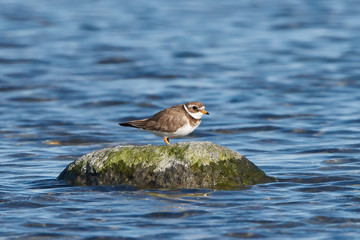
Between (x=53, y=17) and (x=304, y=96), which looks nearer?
(x=304, y=96)

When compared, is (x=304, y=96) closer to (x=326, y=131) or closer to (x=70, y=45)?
(x=326, y=131)

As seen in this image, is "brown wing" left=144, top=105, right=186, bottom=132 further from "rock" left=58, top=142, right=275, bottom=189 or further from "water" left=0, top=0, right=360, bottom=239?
"water" left=0, top=0, right=360, bottom=239

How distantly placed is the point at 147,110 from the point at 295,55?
29.1ft

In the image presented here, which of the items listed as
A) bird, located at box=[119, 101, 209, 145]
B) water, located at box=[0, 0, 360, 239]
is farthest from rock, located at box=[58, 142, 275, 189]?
bird, located at box=[119, 101, 209, 145]

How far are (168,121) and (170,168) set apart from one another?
1.07 meters

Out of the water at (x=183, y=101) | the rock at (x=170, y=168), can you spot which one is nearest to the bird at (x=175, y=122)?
the rock at (x=170, y=168)

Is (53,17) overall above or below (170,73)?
above

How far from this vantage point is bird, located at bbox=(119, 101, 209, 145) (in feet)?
36.6

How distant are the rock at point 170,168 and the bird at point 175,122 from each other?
1.61 ft

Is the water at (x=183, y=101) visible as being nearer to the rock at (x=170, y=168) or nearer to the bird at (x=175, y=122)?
the rock at (x=170, y=168)

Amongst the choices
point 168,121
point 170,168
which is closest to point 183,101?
→ point 168,121

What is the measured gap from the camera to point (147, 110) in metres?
17.8

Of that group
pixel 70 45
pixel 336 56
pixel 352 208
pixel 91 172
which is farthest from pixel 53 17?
pixel 352 208

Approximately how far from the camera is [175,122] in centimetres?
1118
